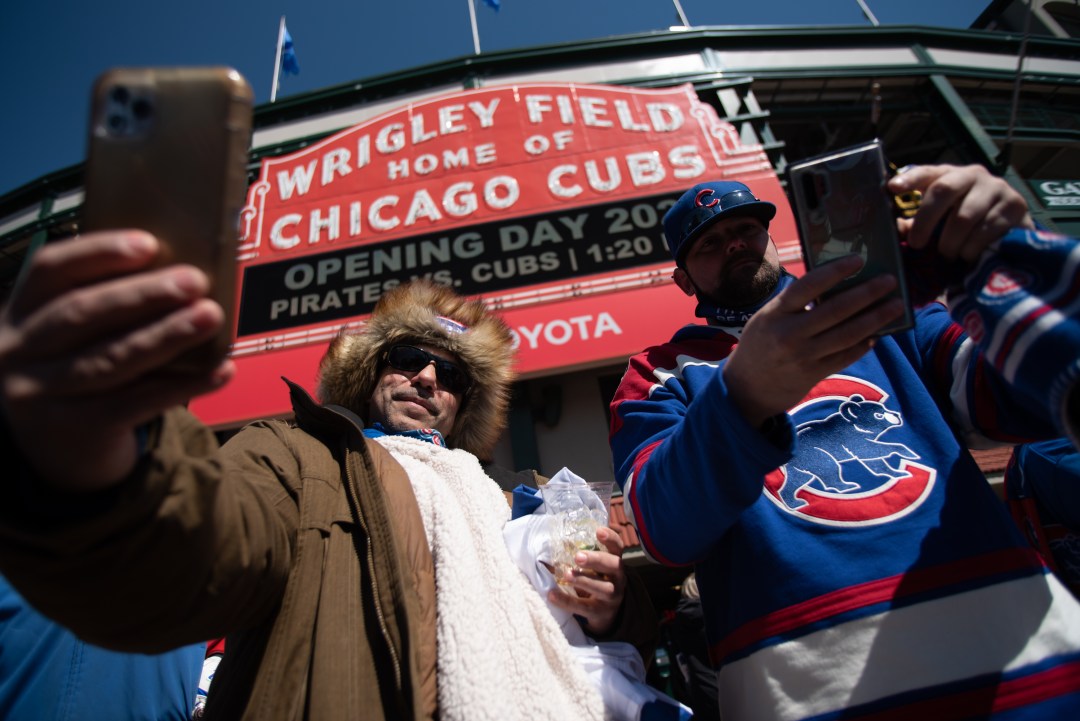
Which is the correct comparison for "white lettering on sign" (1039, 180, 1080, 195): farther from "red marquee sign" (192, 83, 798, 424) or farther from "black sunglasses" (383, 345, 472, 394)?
"black sunglasses" (383, 345, 472, 394)

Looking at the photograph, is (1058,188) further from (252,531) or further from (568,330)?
(252,531)

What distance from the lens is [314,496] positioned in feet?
3.75

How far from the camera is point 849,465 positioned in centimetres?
113

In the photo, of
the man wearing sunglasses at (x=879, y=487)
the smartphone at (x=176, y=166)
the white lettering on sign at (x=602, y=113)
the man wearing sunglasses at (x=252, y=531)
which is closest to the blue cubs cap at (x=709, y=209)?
the man wearing sunglasses at (x=879, y=487)

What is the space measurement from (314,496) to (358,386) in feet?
3.05

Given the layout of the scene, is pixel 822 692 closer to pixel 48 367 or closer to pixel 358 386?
pixel 48 367

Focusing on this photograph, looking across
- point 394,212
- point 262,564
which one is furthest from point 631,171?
point 262,564

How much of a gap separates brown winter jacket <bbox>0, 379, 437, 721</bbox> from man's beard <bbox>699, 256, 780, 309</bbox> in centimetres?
104

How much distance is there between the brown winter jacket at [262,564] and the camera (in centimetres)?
59

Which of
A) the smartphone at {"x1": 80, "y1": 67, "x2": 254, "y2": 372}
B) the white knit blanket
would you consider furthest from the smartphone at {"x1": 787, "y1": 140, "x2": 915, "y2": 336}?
the white knit blanket

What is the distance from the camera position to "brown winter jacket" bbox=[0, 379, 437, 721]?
1.94ft

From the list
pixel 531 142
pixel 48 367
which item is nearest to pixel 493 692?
pixel 48 367

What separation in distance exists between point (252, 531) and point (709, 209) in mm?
1402

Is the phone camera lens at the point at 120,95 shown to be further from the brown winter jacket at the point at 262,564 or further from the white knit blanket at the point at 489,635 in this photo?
the white knit blanket at the point at 489,635
